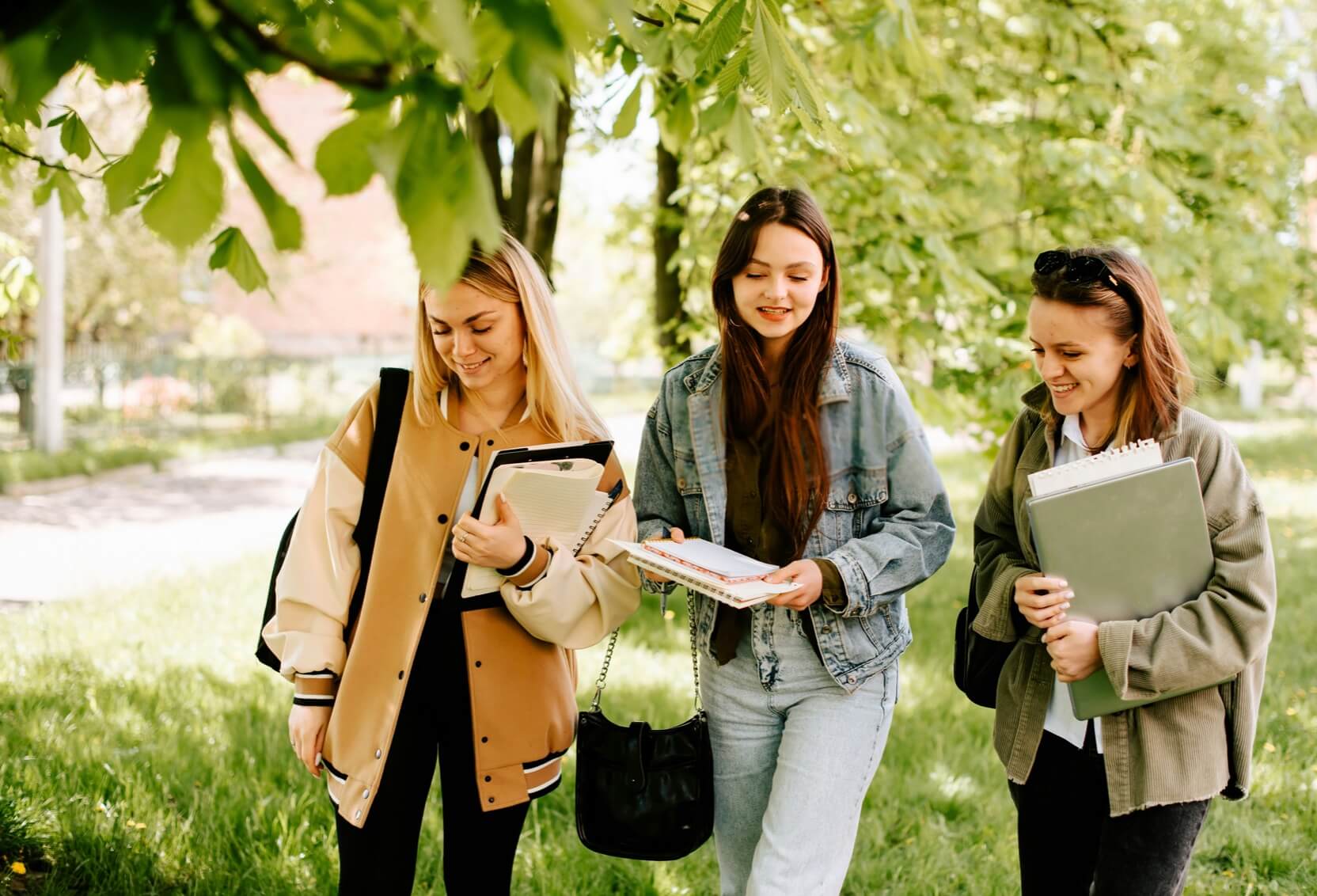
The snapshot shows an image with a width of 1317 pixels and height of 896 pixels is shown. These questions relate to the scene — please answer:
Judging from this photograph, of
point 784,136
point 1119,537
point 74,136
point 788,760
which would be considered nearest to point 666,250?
point 784,136

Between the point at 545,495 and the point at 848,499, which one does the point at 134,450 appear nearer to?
the point at 545,495

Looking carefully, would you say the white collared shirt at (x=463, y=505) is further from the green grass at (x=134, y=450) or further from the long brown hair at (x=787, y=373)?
the green grass at (x=134, y=450)

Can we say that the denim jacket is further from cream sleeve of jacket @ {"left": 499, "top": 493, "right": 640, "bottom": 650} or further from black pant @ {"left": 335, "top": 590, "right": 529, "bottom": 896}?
black pant @ {"left": 335, "top": 590, "right": 529, "bottom": 896}

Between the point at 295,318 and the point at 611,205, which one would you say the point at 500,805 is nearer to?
the point at 611,205

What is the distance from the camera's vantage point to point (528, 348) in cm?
266

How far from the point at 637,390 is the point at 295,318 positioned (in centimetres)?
1163

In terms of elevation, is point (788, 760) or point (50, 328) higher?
point (50, 328)

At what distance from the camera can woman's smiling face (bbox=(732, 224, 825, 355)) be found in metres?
2.59

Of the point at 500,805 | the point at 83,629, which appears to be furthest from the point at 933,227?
the point at 83,629

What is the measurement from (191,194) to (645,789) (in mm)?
1896

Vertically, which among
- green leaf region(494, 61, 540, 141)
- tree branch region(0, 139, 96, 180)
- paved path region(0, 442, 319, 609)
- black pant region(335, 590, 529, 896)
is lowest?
paved path region(0, 442, 319, 609)

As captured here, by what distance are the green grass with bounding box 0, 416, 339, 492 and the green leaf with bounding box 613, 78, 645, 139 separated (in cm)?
1183

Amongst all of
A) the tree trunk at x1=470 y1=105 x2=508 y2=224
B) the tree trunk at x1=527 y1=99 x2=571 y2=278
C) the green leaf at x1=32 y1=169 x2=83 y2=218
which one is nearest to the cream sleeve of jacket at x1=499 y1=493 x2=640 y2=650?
the green leaf at x1=32 y1=169 x2=83 y2=218

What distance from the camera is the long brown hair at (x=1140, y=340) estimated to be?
2.44 m
